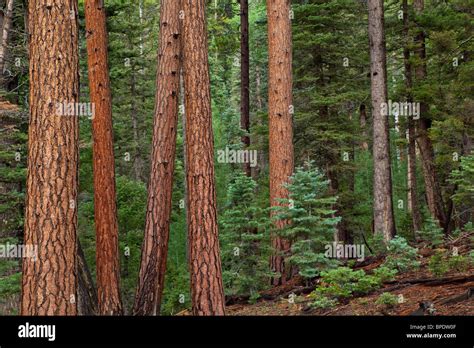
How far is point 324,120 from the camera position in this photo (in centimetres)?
1633

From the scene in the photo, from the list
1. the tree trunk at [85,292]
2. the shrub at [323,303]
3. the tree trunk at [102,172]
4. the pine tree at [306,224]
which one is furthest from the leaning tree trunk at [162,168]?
the shrub at [323,303]

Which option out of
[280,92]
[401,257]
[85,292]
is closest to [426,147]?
[280,92]

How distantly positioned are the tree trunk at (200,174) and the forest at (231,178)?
23mm

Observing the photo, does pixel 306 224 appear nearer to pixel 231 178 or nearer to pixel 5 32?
pixel 231 178

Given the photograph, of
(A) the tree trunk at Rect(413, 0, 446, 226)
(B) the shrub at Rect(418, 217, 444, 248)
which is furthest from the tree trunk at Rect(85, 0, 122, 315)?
(A) the tree trunk at Rect(413, 0, 446, 226)

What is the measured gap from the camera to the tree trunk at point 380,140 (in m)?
13.0

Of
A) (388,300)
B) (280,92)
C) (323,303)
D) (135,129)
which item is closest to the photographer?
(388,300)

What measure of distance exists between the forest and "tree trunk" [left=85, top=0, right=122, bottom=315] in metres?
0.03

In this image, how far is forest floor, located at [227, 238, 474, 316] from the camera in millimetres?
7629

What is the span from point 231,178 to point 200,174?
5.30 meters

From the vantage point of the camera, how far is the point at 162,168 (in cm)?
1052

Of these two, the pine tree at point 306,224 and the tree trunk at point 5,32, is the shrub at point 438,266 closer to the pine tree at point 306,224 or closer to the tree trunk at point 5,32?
the pine tree at point 306,224

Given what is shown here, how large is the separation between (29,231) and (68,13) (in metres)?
2.60
